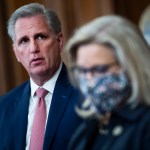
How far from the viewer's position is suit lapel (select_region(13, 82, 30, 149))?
1.78m

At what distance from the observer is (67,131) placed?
169 cm

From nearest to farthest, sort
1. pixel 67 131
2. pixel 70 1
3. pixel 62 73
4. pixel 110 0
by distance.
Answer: pixel 67 131, pixel 62 73, pixel 110 0, pixel 70 1

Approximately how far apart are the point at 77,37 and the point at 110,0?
1.74m

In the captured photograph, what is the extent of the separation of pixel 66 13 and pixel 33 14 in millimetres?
1181

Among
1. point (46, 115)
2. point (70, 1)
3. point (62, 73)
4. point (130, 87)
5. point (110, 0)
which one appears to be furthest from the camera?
point (70, 1)

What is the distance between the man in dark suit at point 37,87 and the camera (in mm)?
1737

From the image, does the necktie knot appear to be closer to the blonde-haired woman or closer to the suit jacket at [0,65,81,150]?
the suit jacket at [0,65,81,150]

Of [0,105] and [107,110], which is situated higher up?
[107,110]

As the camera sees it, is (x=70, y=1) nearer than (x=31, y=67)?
No

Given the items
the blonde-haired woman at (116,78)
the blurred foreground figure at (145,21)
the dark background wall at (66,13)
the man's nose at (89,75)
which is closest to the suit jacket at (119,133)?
the blonde-haired woman at (116,78)

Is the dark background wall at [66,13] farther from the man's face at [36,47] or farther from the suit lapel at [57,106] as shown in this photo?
the suit lapel at [57,106]

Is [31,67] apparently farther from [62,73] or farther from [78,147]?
[78,147]

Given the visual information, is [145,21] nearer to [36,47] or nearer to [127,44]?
[36,47]

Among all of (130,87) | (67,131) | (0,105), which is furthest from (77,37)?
(0,105)
